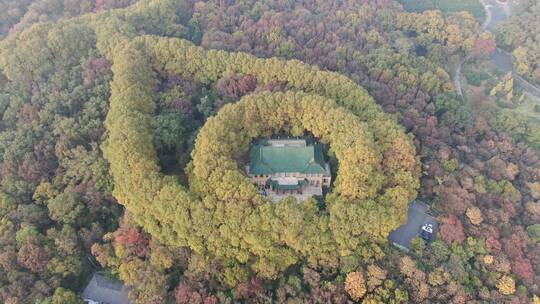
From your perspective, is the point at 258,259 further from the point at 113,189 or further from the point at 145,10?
the point at 145,10

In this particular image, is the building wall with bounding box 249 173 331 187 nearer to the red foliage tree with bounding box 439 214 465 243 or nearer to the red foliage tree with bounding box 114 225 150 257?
the red foliage tree with bounding box 439 214 465 243

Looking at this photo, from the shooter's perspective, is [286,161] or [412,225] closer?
[412,225]

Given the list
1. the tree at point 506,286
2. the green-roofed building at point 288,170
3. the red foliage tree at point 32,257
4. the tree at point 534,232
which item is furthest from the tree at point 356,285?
the red foliage tree at point 32,257

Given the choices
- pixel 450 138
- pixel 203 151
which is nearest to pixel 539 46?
pixel 450 138

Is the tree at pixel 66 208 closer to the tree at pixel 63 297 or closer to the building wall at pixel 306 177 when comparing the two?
the tree at pixel 63 297

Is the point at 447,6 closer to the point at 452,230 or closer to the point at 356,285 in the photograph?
the point at 452,230

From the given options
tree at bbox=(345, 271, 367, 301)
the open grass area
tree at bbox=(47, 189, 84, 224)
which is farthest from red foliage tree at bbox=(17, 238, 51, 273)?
the open grass area

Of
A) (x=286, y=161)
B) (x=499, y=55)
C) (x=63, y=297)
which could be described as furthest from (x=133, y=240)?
(x=499, y=55)
